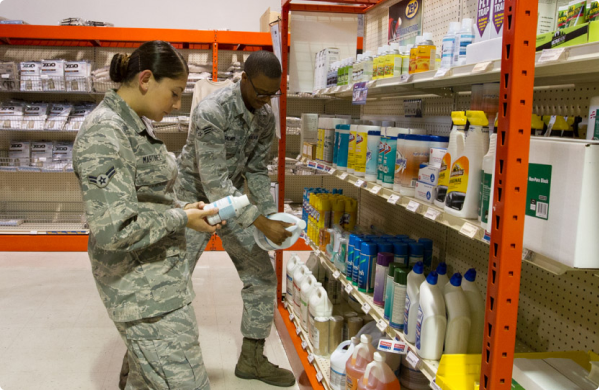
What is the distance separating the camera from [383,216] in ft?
11.8

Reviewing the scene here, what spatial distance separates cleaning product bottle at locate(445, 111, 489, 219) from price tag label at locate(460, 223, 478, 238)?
0.09m

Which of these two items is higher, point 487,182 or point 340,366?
point 487,182

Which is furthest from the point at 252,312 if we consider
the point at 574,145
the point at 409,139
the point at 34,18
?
the point at 34,18

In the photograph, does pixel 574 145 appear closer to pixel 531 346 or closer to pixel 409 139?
pixel 409 139

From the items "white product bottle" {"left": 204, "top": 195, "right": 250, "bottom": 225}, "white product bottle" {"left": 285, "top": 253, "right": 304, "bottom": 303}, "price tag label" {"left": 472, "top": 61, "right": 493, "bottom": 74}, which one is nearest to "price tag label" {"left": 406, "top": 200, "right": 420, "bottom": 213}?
"price tag label" {"left": 472, "top": 61, "right": 493, "bottom": 74}

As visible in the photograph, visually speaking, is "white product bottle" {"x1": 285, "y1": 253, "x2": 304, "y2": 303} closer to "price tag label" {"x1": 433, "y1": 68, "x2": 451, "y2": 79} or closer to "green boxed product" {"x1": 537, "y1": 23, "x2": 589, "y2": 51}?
"price tag label" {"x1": 433, "y1": 68, "x2": 451, "y2": 79}

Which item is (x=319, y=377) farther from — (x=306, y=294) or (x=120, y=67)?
(x=120, y=67)

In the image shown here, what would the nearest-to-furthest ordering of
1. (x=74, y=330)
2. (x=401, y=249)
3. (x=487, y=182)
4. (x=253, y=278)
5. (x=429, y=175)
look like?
1. (x=487, y=182)
2. (x=429, y=175)
3. (x=401, y=249)
4. (x=253, y=278)
5. (x=74, y=330)

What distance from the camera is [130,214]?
1.71 metres

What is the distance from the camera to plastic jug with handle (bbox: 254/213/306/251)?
9.43 ft

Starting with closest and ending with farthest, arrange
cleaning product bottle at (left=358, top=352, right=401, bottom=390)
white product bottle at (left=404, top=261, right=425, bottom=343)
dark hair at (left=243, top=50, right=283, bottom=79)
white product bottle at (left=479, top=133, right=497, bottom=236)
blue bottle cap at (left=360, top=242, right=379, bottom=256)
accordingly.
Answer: white product bottle at (left=479, top=133, right=497, bottom=236)
white product bottle at (left=404, top=261, right=425, bottom=343)
cleaning product bottle at (left=358, top=352, right=401, bottom=390)
blue bottle cap at (left=360, top=242, right=379, bottom=256)
dark hair at (left=243, top=50, right=283, bottom=79)

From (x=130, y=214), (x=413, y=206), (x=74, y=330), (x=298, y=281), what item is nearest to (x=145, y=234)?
(x=130, y=214)

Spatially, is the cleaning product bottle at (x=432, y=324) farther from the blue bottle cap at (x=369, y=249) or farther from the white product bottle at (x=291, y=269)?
the white product bottle at (x=291, y=269)

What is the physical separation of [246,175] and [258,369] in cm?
121
